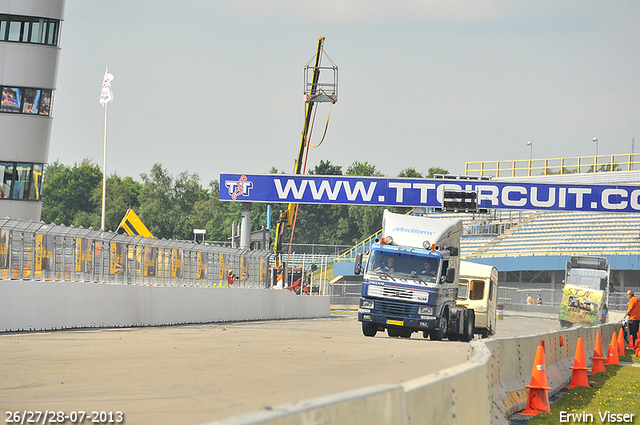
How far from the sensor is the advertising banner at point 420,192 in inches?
1622

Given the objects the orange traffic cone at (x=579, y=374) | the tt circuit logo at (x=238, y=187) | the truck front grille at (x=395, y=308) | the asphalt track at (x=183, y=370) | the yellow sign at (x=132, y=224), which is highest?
the tt circuit logo at (x=238, y=187)

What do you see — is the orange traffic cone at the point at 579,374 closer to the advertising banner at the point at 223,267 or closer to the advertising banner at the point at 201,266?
the advertising banner at the point at 201,266

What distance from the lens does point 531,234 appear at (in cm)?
6662

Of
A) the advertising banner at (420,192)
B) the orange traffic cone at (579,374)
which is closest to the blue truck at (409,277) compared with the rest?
the orange traffic cone at (579,374)

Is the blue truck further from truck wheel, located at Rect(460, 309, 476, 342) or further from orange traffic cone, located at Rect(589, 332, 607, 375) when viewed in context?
orange traffic cone, located at Rect(589, 332, 607, 375)

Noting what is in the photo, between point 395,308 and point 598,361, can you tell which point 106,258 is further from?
point 598,361

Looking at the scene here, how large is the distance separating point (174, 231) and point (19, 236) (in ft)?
353

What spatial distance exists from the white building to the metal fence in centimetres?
1110

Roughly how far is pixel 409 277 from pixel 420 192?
1844 cm

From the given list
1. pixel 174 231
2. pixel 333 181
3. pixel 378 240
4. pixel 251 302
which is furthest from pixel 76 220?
pixel 378 240

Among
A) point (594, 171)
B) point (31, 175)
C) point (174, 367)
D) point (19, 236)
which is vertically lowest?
point (174, 367)

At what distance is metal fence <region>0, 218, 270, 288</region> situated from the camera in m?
18.4

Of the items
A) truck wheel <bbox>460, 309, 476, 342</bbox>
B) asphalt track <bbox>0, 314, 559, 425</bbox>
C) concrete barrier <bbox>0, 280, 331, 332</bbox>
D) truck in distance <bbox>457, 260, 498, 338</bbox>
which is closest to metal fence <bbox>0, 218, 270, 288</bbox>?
concrete barrier <bbox>0, 280, 331, 332</bbox>

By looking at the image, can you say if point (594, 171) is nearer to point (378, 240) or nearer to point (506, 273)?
point (506, 273)
